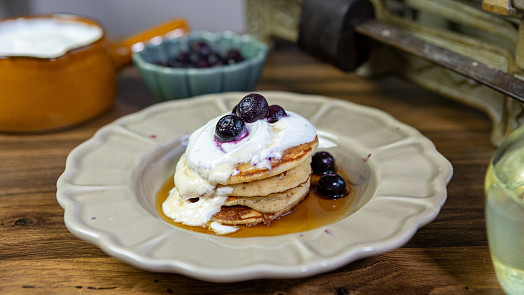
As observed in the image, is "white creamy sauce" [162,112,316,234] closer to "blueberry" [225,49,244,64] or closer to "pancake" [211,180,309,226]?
"pancake" [211,180,309,226]

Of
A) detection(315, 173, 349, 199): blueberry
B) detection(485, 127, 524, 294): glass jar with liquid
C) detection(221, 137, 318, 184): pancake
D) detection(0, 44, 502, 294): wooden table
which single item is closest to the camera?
detection(485, 127, 524, 294): glass jar with liquid

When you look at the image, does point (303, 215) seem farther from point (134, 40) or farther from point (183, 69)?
point (134, 40)

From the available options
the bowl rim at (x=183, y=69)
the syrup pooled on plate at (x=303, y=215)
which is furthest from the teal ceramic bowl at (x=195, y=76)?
the syrup pooled on plate at (x=303, y=215)

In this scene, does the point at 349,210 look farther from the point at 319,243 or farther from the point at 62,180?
the point at 62,180

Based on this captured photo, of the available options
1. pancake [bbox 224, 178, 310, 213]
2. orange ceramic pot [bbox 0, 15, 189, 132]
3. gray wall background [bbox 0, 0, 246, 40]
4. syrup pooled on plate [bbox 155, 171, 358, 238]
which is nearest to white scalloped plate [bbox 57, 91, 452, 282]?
syrup pooled on plate [bbox 155, 171, 358, 238]

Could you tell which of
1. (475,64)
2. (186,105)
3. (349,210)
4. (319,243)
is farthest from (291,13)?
(319,243)

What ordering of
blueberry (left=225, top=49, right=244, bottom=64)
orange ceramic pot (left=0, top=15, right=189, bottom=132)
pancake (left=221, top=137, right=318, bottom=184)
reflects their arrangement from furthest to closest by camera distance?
blueberry (left=225, top=49, right=244, bottom=64) → orange ceramic pot (left=0, top=15, right=189, bottom=132) → pancake (left=221, top=137, right=318, bottom=184)
